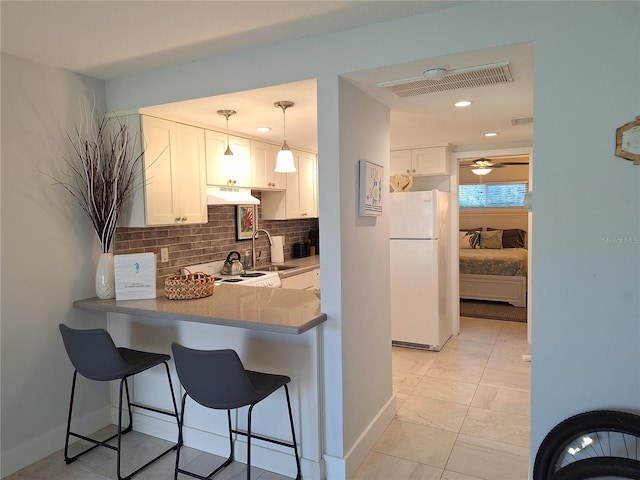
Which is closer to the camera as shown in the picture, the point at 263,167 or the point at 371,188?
the point at 371,188

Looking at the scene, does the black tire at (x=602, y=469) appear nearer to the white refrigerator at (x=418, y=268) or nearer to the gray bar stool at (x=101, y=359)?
the gray bar stool at (x=101, y=359)

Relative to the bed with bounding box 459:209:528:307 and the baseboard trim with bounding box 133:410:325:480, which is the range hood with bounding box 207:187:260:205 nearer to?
the baseboard trim with bounding box 133:410:325:480

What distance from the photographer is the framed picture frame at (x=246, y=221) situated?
4.44 meters

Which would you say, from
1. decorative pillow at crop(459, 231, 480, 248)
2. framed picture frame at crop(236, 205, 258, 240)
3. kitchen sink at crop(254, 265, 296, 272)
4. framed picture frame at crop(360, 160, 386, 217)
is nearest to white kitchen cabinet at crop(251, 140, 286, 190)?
framed picture frame at crop(236, 205, 258, 240)

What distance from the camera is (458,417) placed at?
311 cm

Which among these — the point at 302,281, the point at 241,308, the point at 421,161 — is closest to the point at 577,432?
the point at 241,308

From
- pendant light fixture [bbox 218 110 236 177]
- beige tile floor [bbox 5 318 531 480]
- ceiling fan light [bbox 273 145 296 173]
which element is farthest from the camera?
pendant light fixture [bbox 218 110 236 177]

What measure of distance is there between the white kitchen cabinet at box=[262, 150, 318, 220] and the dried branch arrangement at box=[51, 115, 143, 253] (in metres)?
1.89

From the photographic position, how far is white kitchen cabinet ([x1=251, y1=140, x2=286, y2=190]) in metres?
4.01

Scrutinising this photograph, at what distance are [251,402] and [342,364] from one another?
1.78 feet

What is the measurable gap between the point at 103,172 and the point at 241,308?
1317 millimetres

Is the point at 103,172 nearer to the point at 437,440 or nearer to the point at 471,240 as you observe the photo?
the point at 437,440

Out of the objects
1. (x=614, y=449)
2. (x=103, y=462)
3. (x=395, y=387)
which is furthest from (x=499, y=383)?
(x=103, y=462)

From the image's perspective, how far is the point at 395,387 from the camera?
12.0 feet
